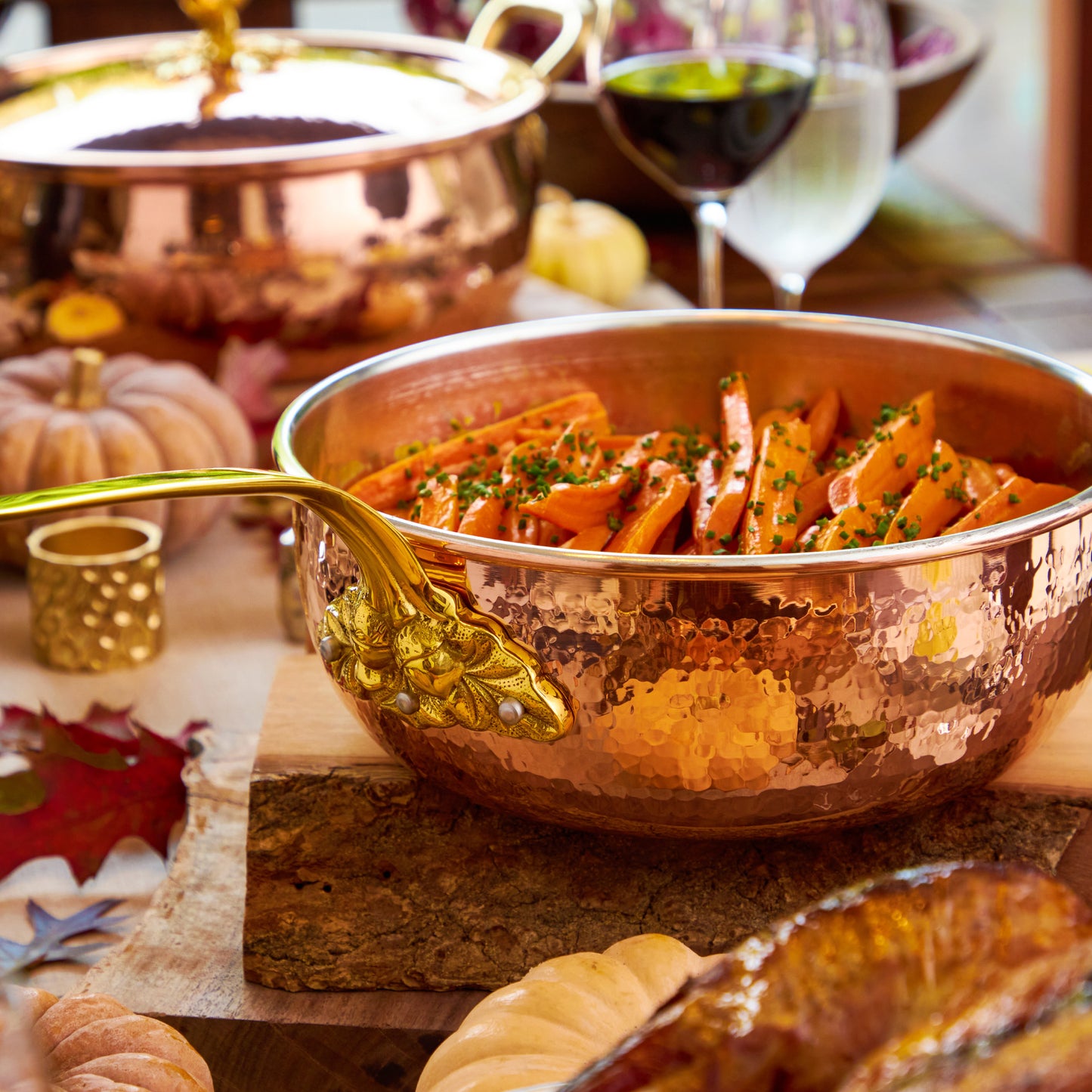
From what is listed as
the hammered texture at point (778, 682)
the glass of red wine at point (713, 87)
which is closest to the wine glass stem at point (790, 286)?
the glass of red wine at point (713, 87)

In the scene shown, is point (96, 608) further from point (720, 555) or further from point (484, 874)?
point (720, 555)

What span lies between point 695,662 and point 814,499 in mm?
222

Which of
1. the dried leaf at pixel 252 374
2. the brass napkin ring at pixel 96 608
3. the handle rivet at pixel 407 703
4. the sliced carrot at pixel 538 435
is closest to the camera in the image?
the handle rivet at pixel 407 703

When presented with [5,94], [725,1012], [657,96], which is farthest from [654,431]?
[5,94]

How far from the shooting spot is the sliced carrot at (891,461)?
32.9 inches

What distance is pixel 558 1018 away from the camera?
0.64m

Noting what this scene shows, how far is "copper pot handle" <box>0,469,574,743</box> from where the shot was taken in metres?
0.68

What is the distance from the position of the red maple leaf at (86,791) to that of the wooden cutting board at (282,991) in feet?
0.20

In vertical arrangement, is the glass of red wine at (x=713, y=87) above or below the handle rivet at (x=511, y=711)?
above

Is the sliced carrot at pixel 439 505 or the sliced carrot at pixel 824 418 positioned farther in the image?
the sliced carrot at pixel 824 418

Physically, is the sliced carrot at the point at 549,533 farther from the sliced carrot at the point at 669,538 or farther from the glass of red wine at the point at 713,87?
the glass of red wine at the point at 713,87

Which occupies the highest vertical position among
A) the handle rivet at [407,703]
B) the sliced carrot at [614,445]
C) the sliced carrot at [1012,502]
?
the sliced carrot at [614,445]

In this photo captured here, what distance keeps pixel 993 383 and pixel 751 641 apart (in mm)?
368

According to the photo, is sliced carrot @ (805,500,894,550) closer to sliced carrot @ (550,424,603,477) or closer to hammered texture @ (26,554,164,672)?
sliced carrot @ (550,424,603,477)
